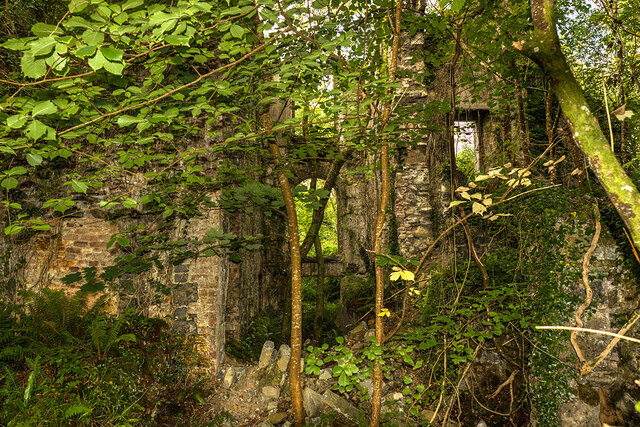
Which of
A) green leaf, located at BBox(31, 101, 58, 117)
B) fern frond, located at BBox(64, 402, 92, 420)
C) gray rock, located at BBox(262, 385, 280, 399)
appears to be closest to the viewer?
green leaf, located at BBox(31, 101, 58, 117)

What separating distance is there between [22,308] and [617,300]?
7.91m

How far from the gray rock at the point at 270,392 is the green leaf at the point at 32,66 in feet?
15.2

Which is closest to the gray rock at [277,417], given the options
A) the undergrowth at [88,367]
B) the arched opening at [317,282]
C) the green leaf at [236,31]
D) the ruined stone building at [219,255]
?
the undergrowth at [88,367]

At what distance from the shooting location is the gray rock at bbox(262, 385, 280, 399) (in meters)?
4.86

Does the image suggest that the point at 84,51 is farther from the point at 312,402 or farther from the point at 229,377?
the point at 229,377

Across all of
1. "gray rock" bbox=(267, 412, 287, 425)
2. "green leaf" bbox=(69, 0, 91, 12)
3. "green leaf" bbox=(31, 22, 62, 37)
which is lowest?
"gray rock" bbox=(267, 412, 287, 425)

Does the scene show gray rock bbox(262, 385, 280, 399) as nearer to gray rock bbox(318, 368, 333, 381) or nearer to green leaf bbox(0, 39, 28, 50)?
gray rock bbox(318, 368, 333, 381)

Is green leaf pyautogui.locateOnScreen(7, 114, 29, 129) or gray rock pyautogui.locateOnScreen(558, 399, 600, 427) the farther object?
gray rock pyautogui.locateOnScreen(558, 399, 600, 427)

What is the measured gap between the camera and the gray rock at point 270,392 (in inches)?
191

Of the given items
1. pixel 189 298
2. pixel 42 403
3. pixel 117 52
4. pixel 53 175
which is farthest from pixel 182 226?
pixel 117 52

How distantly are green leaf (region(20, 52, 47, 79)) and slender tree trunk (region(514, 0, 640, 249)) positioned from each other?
6.73ft

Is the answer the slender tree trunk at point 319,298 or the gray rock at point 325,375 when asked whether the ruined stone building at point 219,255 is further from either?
the gray rock at point 325,375

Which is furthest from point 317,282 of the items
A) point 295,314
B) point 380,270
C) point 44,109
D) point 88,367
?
point 44,109

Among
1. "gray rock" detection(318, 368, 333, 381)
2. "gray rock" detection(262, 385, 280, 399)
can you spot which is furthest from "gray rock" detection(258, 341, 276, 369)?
"gray rock" detection(318, 368, 333, 381)
